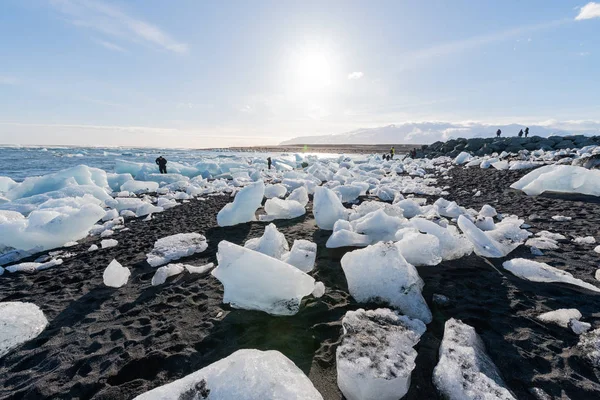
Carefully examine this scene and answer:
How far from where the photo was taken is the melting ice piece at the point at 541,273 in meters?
2.31

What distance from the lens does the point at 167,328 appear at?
7.06ft

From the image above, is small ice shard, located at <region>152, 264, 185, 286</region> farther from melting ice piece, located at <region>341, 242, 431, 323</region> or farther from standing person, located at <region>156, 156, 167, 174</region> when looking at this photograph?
standing person, located at <region>156, 156, 167, 174</region>

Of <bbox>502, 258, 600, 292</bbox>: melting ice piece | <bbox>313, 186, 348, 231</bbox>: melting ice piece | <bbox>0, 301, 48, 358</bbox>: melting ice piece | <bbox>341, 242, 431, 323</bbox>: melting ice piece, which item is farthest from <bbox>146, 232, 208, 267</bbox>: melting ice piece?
<bbox>502, 258, 600, 292</bbox>: melting ice piece

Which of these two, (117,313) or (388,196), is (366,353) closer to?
(117,313)

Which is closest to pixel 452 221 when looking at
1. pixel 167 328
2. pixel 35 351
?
pixel 167 328

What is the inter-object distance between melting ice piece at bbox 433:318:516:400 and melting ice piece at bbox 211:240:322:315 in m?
0.98

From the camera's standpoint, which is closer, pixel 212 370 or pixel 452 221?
pixel 212 370

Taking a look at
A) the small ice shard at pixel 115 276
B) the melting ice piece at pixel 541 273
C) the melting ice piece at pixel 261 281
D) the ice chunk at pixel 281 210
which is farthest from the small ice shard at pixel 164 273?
the melting ice piece at pixel 541 273

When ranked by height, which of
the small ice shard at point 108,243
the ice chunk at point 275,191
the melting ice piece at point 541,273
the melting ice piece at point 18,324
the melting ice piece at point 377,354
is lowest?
the small ice shard at point 108,243

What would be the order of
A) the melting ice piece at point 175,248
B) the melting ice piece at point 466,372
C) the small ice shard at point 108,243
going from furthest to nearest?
the small ice shard at point 108,243 → the melting ice piece at point 175,248 → the melting ice piece at point 466,372

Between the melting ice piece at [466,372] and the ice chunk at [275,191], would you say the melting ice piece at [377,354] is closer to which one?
the melting ice piece at [466,372]

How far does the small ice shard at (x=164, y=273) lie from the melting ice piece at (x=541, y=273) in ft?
10.8

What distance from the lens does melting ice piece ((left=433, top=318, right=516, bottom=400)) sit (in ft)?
4.60

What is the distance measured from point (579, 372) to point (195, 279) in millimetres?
2950
